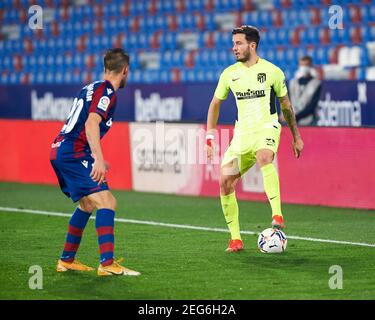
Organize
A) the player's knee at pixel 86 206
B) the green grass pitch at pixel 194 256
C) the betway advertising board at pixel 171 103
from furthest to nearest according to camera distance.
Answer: the betway advertising board at pixel 171 103 < the player's knee at pixel 86 206 < the green grass pitch at pixel 194 256

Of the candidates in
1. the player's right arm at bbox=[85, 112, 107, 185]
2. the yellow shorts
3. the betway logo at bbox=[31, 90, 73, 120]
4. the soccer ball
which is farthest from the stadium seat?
the player's right arm at bbox=[85, 112, 107, 185]

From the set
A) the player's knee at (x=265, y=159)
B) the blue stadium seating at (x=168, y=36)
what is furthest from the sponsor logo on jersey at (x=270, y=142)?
the blue stadium seating at (x=168, y=36)

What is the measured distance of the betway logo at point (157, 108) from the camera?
18.8m

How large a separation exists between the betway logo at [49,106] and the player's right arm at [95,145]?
1265 centimetres

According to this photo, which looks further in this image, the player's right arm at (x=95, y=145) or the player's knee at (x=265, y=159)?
the player's knee at (x=265, y=159)

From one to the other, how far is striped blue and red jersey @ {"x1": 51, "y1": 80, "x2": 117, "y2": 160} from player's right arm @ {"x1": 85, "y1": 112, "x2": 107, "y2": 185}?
7cm

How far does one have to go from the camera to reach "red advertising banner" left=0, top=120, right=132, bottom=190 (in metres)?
17.1

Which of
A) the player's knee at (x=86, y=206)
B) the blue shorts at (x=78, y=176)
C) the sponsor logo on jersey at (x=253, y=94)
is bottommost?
the player's knee at (x=86, y=206)

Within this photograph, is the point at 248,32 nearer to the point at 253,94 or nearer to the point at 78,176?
the point at 253,94

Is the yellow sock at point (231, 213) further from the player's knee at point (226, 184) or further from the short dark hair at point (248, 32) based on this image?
the short dark hair at point (248, 32)

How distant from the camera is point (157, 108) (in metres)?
19.1

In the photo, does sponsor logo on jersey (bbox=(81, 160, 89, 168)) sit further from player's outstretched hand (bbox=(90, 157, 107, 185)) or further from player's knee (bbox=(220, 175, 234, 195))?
player's knee (bbox=(220, 175, 234, 195))

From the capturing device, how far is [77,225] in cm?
862
